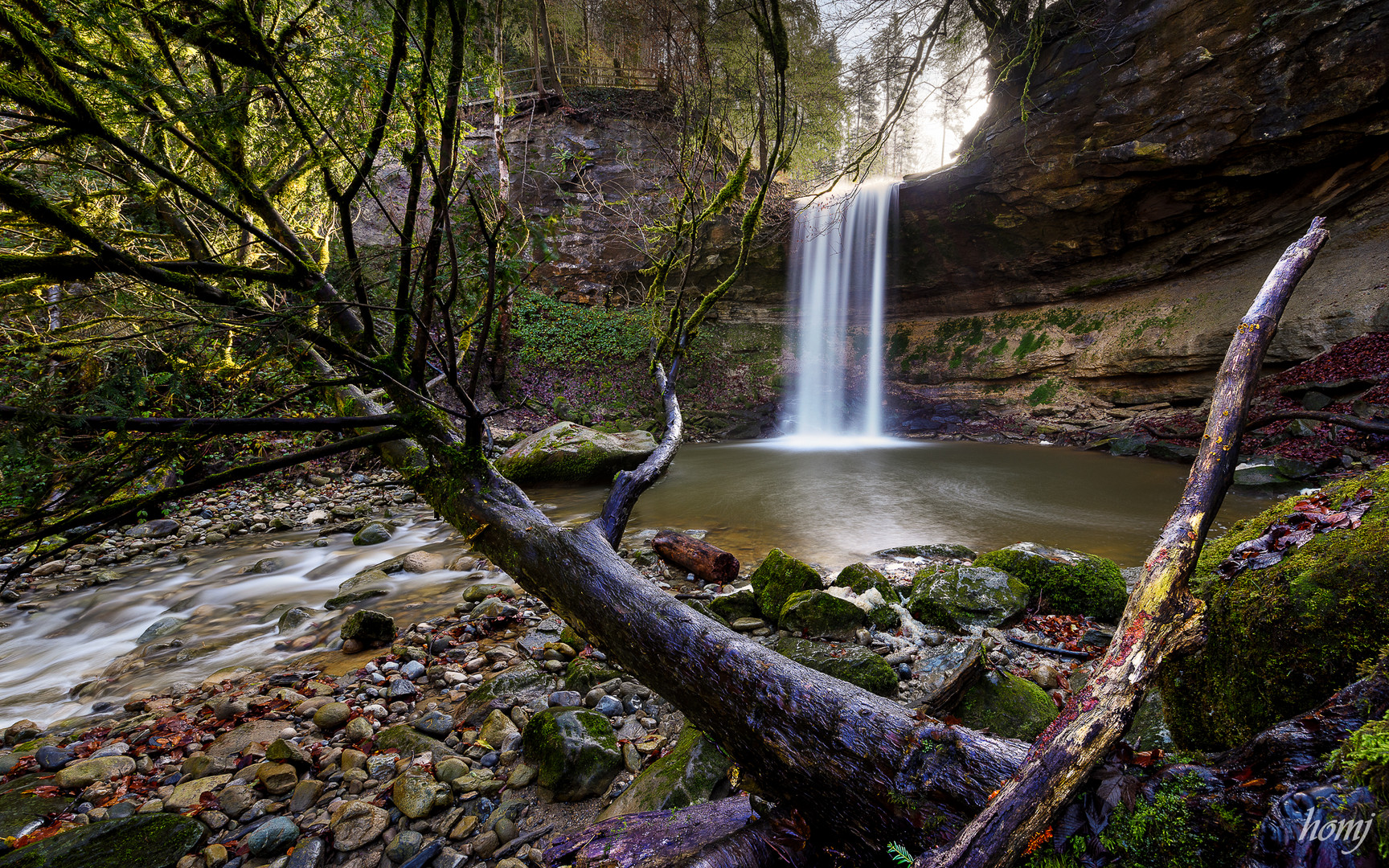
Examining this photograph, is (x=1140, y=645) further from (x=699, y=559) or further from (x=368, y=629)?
(x=368, y=629)

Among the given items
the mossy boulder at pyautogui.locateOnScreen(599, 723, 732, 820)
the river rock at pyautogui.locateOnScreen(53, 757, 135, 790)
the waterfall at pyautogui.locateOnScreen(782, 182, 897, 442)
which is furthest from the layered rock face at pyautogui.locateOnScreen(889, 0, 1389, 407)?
the river rock at pyautogui.locateOnScreen(53, 757, 135, 790)

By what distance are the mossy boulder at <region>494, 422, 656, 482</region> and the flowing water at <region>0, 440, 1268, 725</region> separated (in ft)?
0.97

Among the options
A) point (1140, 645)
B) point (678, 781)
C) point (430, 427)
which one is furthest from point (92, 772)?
point (1140, 645)

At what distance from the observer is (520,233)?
2826mm

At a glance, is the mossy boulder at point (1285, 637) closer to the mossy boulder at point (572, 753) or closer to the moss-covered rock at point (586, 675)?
the mossy boulder at point (572, 753)

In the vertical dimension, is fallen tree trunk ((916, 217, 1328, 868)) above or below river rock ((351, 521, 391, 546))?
above

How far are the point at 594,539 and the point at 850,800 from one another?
1.41 metres

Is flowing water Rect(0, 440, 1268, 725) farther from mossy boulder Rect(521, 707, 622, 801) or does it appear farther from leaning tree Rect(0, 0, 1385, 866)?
mossy boulder Rect(521, 707, 622, 801)

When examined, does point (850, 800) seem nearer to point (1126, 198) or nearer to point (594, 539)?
point (594, 539)

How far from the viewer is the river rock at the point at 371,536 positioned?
5879mm

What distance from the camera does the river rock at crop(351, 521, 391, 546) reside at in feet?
19.3

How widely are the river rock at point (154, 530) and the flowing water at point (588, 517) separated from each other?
716 mm

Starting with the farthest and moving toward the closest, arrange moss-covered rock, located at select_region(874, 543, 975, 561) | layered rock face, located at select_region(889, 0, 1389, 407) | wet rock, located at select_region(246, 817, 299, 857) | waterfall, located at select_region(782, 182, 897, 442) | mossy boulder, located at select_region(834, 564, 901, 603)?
waterfall, located at select_region(782, 182, 897, 442)
layered rock face, located at select_region(889, 0, 1389, 407)
moss-covered rock, located at select_region(874, 543, 975, 561)
mossy boulder, located at select_region(834, 564, 901, 603)
wet rock, located at select_region(246, 817, 299, 857)

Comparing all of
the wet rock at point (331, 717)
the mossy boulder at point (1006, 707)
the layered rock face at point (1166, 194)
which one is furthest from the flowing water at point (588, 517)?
the layered rock face at point (1166, 194)
